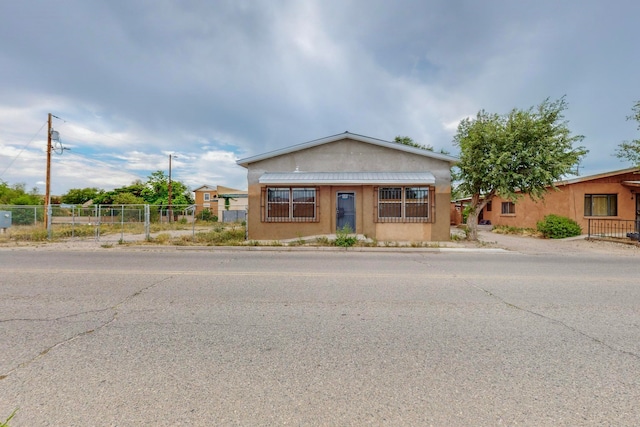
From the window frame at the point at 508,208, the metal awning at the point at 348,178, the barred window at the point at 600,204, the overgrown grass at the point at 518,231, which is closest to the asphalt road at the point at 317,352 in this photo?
the metal awning at the point at 348,178

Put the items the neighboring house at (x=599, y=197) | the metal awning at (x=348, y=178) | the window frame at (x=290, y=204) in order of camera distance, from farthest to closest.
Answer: the neighboring house at (x=599, y=197) < the window frame at (x=290, y=204) < the metal awning at (x=348, y=178)

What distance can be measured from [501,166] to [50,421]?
1561cm

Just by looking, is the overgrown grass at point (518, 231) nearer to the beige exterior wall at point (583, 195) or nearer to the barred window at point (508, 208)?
the beige exterior wall at point (583, 195)

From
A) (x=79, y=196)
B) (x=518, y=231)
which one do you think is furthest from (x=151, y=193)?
(x=518, y=231)

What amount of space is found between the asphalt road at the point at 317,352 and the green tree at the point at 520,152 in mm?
8125

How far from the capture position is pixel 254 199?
15484 mm

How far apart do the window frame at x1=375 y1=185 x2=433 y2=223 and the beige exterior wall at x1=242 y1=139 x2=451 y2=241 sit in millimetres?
247

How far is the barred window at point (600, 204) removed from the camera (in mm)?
18688

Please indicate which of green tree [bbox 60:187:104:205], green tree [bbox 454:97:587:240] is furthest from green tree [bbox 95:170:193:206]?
green tree [bbox 454:97:587:240]

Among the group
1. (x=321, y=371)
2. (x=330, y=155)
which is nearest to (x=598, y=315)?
(x=321, y=371)

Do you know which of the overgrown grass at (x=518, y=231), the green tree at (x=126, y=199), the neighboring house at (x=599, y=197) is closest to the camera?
the neighboring house at (x=599, y=197)

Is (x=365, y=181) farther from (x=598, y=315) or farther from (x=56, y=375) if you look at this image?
(x=56, y=375)

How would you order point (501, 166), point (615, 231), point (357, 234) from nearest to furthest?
point (501, 166) → point (357, 234) → point (615, 231)

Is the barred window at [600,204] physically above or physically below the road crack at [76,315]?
above
